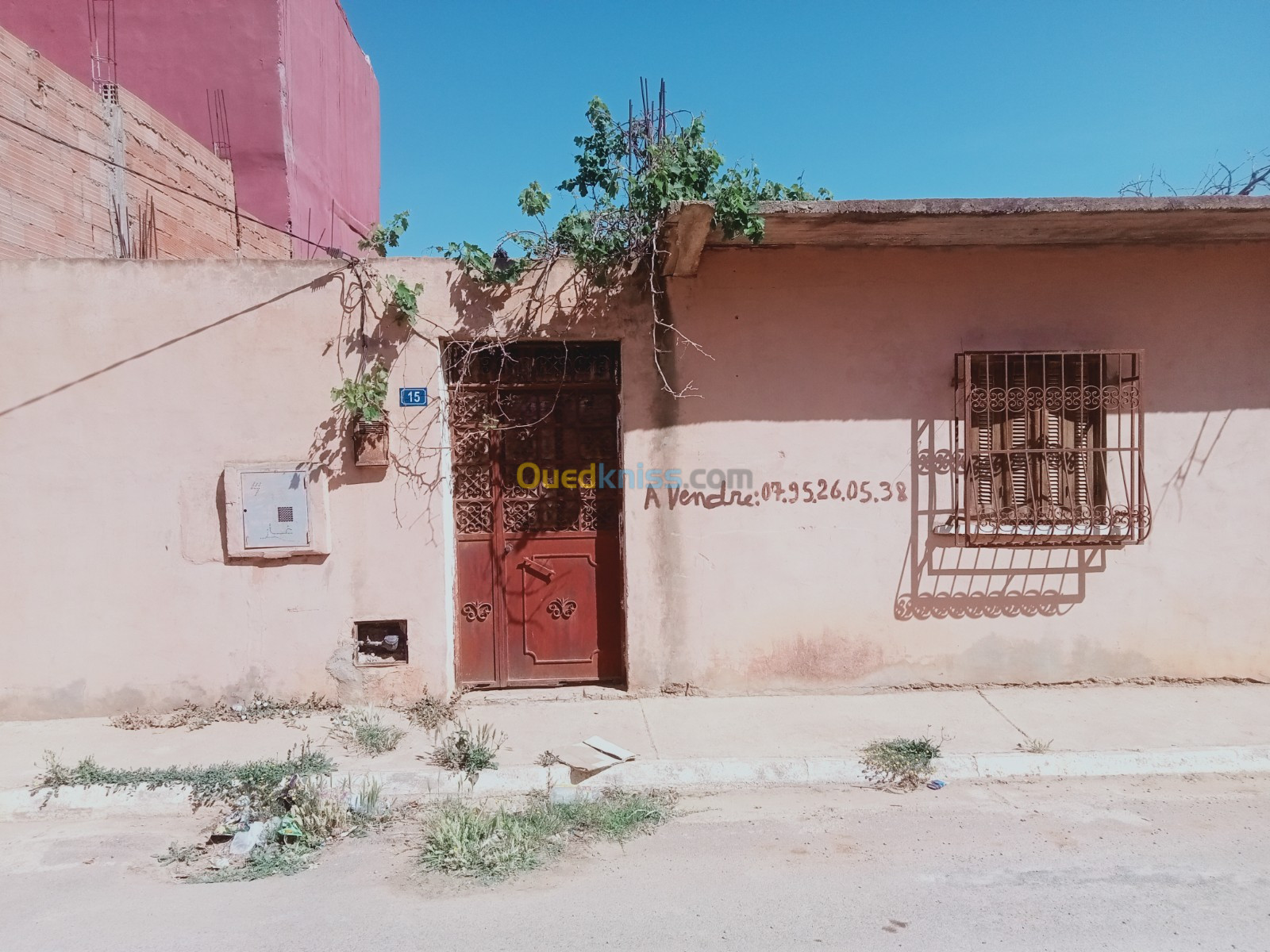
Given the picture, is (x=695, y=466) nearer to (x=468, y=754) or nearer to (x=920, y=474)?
(x=920, y=474)

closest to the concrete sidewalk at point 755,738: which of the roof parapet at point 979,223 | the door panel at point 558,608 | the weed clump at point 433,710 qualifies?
the weed clump at point 433,710

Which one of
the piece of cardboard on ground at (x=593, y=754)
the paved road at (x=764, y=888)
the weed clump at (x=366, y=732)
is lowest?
the paved road at (x=764, y=888)

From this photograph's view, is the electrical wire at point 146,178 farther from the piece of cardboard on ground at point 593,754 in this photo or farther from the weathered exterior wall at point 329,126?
the piece of cardboard on ground at point 593,754

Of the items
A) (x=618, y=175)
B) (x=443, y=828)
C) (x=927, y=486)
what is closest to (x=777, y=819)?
(x=443, y=828)

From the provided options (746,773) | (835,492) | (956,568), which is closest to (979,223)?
(835,492)

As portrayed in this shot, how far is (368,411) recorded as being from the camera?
16.4 feet

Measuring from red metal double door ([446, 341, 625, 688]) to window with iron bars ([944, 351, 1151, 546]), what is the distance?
2.48 metres

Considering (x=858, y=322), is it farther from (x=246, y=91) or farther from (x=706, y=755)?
(x=246, y=91)

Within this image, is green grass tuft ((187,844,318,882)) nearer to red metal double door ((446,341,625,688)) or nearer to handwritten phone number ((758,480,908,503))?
red metal double door ((446,341,625,688))

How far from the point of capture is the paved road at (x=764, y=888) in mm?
2830

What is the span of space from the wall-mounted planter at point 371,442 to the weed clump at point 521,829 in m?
2.22

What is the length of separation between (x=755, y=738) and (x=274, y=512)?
338 cm

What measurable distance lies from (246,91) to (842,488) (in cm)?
803

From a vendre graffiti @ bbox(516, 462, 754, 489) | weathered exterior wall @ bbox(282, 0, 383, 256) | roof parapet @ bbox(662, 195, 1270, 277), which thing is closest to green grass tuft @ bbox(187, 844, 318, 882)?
a vendre graffiti @ bbox(516, 462, 754, 489)
